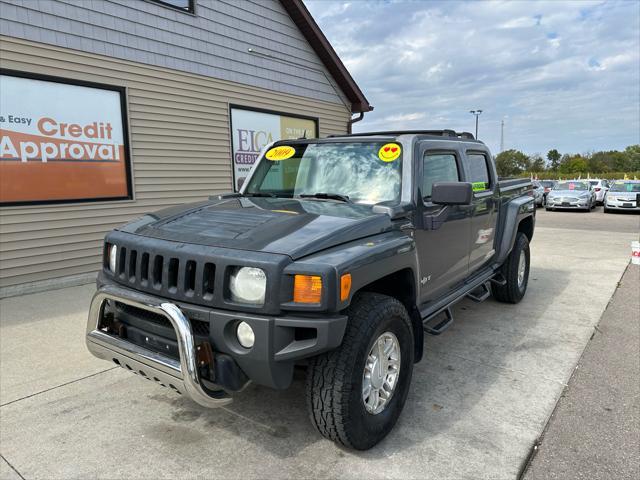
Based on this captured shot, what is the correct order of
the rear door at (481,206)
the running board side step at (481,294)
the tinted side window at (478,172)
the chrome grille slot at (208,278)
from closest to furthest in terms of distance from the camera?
the chrome grille slot at (208,278), the rear door at (481,206), the tinted side window at (478,172), the running board side step at (481,294)

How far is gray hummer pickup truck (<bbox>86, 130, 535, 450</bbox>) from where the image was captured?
2.25 metres

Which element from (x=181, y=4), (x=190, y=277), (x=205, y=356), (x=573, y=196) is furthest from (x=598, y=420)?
(x=573, y=196)

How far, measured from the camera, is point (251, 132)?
9117 millimetres

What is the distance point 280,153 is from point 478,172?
1.98m

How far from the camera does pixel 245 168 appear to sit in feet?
29.9

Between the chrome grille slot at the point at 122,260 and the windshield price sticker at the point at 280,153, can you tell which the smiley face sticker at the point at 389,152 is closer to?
the windshield price sticker at the point at 280,153

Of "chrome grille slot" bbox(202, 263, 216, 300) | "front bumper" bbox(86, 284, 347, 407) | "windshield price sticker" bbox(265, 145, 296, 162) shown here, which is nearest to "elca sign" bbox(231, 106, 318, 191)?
"windshield price sticker" bbox(265, 145, 296, 162)

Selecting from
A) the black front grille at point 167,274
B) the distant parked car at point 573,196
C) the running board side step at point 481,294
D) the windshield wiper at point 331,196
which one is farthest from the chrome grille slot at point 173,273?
the distant parked car at point 573,196

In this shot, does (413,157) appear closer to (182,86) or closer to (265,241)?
(265,241)

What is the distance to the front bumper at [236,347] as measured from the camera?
2.21 meters

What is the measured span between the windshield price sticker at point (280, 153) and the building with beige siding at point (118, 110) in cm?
301

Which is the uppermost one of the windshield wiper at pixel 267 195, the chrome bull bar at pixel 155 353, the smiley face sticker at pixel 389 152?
the smiley face sticker at pixel 389 152

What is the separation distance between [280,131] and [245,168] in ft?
4.05

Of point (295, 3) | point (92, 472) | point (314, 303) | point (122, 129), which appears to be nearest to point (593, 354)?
point (314, 303)
